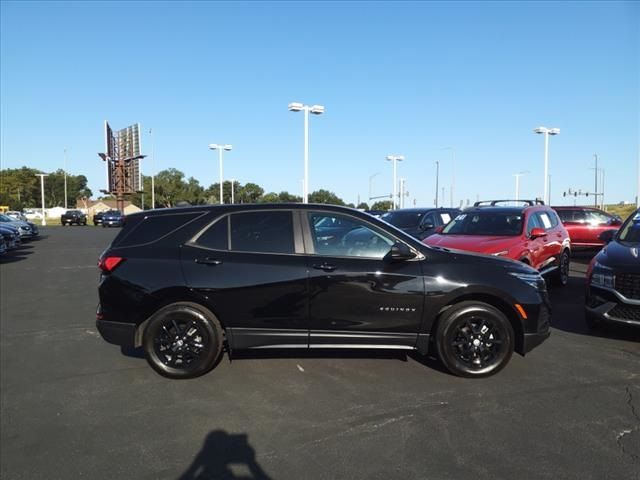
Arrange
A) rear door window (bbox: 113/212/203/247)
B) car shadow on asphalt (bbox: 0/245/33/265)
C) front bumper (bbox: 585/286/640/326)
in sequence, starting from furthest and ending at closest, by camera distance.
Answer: car shadow on asphalt (bbox: 0/245/33/265)
front bumper (bbox: 585/286/640/326)
rear door window (bbox: 113/212/203/247)

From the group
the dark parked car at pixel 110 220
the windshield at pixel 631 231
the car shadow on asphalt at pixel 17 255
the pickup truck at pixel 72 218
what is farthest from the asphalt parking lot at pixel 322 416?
the pickup truck at pixel 72 218

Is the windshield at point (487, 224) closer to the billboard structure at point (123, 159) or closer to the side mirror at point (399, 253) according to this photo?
the side mirror at point (399, 253)

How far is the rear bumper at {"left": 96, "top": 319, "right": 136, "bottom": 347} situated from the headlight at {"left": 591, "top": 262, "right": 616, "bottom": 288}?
5.54 meters

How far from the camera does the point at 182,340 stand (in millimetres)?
4914

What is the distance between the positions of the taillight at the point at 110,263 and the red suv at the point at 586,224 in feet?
51.0

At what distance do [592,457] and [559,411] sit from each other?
2.43 ft

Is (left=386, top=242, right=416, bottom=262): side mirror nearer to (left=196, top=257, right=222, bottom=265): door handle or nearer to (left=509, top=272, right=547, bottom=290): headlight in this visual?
(left=509, top=272, right=547, bottom=290): headlight

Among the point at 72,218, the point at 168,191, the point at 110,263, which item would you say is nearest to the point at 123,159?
the point at 72,218

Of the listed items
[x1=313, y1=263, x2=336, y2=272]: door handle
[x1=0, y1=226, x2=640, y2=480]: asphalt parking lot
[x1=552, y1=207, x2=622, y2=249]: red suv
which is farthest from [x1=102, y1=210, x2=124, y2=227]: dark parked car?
[x1=313, y1=263, x2=336, y2=272]: door handle

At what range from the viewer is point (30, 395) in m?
4.66

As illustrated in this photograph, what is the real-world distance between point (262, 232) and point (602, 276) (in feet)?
14.2

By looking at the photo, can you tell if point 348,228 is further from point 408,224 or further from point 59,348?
point 408,224

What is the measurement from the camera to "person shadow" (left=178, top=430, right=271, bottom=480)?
126 inches

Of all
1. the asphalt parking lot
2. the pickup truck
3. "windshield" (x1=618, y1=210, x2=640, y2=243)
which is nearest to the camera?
the asphalt parking lot
